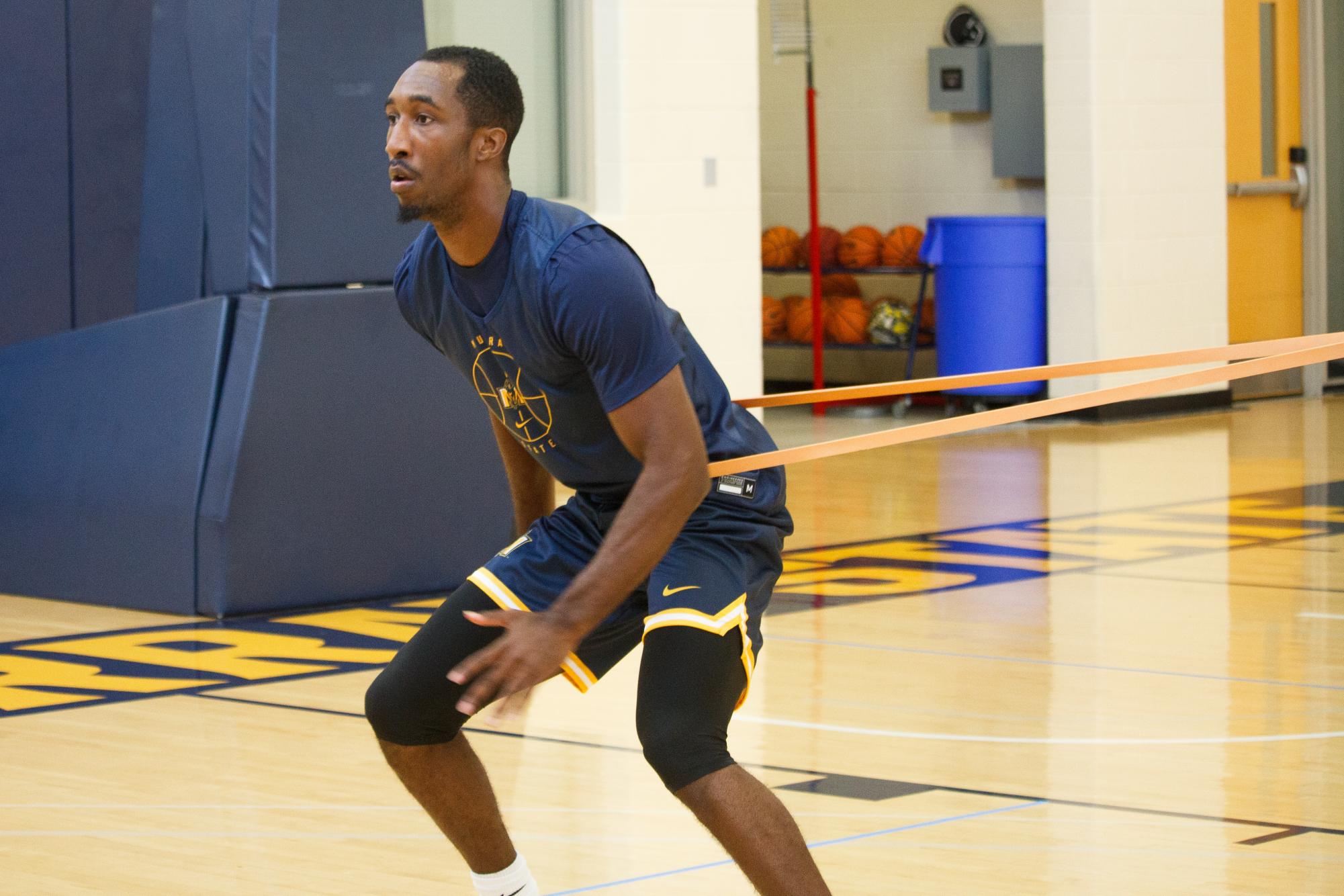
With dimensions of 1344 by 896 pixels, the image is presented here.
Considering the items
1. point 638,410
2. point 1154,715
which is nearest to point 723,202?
point 1154,715

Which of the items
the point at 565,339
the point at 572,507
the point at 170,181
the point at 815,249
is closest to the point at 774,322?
the point at 815,249

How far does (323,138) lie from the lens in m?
6.68

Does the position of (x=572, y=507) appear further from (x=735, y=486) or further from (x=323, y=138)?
(x=323, y=138)

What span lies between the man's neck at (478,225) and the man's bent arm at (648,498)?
0.37 meters

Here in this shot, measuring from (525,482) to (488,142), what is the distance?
697mm

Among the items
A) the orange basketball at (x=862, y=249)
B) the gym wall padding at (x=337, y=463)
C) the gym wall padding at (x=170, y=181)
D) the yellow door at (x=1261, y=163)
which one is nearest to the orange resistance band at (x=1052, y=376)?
the gym wall padding at (x=337, y=463)

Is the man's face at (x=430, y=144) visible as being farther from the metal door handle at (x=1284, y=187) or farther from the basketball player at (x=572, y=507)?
the metal door handle at (x=1284, y=187)

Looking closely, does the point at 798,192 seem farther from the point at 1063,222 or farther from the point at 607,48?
the point at 607,48

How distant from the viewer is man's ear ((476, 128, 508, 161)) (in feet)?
9.95

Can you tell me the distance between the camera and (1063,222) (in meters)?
12.8

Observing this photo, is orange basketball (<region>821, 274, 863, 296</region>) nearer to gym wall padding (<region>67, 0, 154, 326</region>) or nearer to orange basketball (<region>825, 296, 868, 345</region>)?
orange basketball (<region>825, 296, 868, 345</region>)

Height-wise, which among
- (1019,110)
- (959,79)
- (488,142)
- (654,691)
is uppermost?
(959,79)

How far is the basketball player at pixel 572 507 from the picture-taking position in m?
2.82

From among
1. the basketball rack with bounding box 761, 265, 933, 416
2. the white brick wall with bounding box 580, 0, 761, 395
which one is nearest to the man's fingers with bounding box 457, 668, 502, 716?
the white brick wall with bounding box 580, 0, 761, 395
